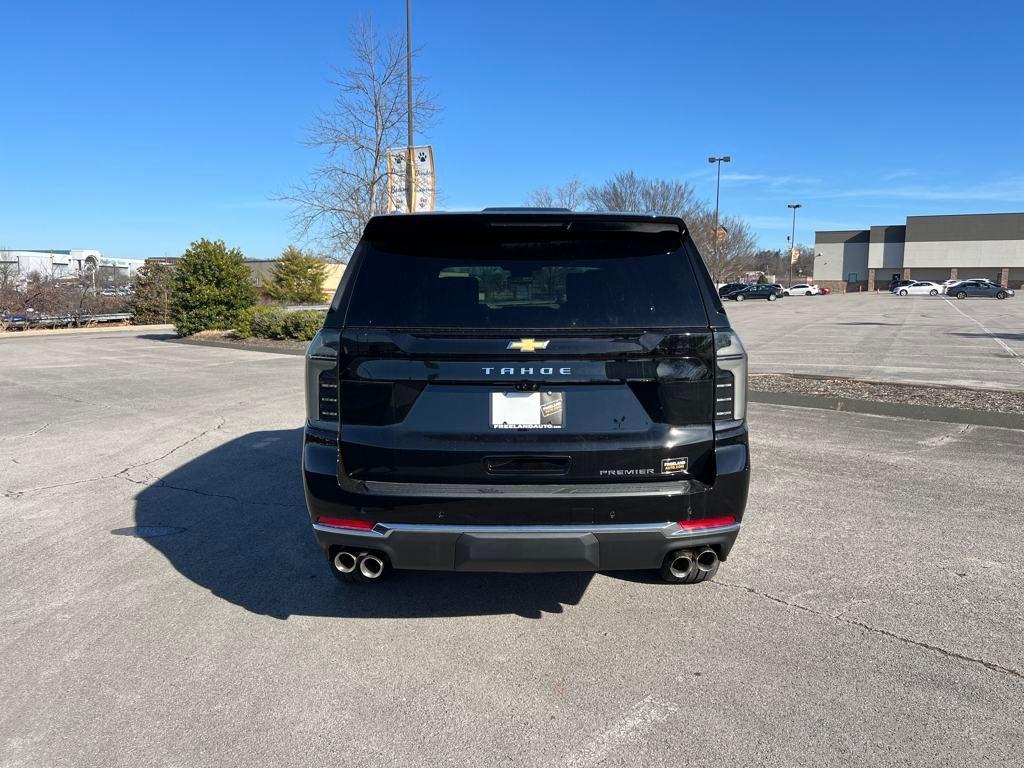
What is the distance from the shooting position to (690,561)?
3.29 m

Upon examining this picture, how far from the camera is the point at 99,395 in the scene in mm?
10789

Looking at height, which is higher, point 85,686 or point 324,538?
point 324,538

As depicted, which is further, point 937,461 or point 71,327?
point 71,327

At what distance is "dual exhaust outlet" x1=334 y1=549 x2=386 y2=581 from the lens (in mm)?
3266

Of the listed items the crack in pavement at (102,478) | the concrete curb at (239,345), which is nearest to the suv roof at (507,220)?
the crack in pavement at (102,478)

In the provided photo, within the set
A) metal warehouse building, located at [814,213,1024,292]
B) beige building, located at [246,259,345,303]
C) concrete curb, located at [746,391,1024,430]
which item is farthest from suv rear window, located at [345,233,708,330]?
metal warehouse building, located at [814,213,1024,292]

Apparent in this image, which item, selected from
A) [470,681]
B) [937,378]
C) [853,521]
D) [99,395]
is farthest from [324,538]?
[937,378]

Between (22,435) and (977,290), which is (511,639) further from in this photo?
(977,290)

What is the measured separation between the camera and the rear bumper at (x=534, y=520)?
2.96 meters

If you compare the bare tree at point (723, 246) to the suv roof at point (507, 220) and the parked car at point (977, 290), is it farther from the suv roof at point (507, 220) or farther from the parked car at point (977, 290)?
the suv roof at point (507, 220)

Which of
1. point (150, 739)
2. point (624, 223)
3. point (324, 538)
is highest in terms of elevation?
point (624, 223)

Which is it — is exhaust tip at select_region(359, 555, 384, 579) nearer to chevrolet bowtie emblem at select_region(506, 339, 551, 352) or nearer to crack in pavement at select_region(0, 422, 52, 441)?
chevrolet bowtie emblem at select_region(506, 339, 551, 352)

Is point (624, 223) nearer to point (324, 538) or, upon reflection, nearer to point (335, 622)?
point (324, 538)

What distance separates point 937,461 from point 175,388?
10536 millimetres
